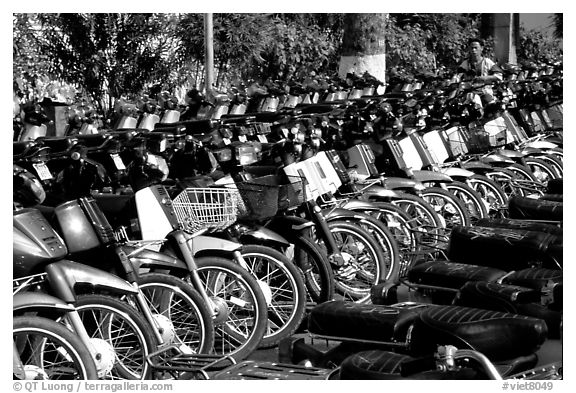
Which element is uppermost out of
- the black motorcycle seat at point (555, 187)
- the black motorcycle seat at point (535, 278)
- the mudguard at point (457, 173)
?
the black motorcycle seat at point (555, 187)

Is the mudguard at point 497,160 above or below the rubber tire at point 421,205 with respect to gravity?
above

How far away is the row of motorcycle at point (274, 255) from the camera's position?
3484 millimetres

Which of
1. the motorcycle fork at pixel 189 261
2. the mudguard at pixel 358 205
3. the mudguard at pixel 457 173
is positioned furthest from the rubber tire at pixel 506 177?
the motorcycle fork at pixel 189 261

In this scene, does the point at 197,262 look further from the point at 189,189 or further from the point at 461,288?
the point at 461,288

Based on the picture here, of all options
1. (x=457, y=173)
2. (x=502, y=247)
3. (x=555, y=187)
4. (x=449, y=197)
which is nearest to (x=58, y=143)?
(x=502, y=247)

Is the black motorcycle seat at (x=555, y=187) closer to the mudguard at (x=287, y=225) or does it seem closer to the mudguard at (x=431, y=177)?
the mudguard at (x=431, y=177)

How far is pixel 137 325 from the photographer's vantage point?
14.2ft

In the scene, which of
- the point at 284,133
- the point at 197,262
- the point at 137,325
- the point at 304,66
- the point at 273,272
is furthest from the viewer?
the point at 304,66

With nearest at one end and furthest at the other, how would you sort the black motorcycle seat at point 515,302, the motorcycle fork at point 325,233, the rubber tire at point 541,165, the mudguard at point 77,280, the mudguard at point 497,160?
the black motorcycle seat at point 515,302, the mudguard at point 77,280, the motorcycle fork at point 325,233, the mudguard at point 497,160, the rubber tire at point 541,165

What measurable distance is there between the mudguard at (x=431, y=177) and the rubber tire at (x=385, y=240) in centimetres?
118

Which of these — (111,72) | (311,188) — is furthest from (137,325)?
(111,72)

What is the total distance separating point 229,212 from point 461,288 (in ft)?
5.38

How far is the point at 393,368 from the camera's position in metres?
3.00
